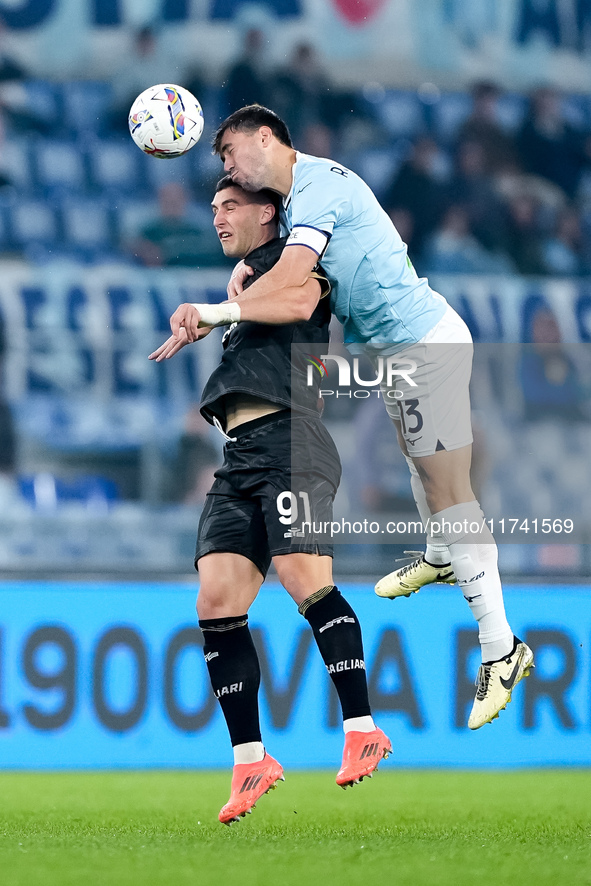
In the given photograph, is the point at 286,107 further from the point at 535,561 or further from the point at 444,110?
the point at 535,561

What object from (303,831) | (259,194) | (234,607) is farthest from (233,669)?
(259,194)

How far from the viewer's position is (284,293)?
374 centimetres

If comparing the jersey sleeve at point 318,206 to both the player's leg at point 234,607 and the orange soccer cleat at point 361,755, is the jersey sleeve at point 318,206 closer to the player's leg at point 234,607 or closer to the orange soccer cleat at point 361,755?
the player's leg at point 234,607

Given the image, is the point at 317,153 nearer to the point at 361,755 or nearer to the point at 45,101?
the point at 45,101

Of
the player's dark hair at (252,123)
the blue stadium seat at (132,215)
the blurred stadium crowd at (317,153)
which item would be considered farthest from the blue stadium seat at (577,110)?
the player's dark hair at (252,123)

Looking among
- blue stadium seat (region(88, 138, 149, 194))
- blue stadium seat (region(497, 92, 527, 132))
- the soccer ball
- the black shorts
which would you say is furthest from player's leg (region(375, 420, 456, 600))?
blue stadium seat (region(497, 92, 527, 132))

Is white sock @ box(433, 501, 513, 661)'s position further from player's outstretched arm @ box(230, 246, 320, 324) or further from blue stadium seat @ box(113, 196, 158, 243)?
blue stadium seat @ box(113, 196, 158, 243)

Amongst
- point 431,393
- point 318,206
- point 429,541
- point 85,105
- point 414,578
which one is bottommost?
point 414,578

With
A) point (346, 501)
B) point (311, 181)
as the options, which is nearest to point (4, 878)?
point (311, 181)

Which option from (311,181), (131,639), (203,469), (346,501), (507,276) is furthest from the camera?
(507,276)

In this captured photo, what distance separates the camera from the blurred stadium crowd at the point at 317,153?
7836 millimetres

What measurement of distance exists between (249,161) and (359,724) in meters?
1.81

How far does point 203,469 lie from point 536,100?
11.3 feet

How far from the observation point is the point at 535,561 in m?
6.82
